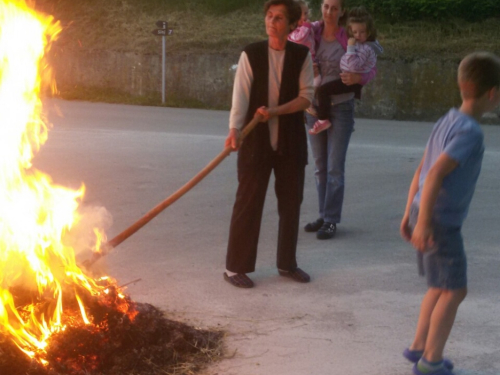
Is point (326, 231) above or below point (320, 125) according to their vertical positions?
below

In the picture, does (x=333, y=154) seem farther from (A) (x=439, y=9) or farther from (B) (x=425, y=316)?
(A) (x=439, y=9)

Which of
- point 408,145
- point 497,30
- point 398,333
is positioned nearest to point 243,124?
point 398,333

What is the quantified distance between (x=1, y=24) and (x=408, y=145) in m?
10.8

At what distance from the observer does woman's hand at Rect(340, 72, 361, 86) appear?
6.86 metres

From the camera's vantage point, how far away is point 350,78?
6867 millimetres

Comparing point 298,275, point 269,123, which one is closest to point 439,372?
point 298,275

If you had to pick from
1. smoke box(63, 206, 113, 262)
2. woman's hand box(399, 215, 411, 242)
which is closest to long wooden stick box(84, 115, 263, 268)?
smoke box(63, 206, 113, 262)

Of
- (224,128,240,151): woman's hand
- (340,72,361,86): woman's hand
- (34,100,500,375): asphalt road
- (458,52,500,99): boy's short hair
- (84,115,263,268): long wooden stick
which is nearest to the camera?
(458,52,500,99): boy's short hair

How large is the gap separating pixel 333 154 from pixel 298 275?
157 centimetres

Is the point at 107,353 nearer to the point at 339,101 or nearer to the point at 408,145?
the point at 339,101

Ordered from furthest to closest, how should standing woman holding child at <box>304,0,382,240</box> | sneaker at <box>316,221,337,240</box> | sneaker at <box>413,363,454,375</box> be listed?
sneaker at <box>316,221,337,240</box> < standing woman holding child at <box>304,0,382,240</box> < sneaker at <box>413,363,454,375</box>

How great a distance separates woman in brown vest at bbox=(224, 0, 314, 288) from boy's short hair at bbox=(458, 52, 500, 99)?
183 centimetres

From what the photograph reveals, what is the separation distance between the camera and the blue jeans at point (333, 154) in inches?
276

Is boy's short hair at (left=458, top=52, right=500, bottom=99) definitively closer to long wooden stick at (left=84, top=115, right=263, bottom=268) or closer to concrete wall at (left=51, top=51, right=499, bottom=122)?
long wooden stick at (left=84, top=115, right=263, bottom=268)
